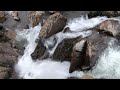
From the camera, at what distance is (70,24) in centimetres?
994

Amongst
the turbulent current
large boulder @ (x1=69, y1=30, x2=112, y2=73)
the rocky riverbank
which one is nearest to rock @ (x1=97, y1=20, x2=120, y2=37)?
the rocky riverbank

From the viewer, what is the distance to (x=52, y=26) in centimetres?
932

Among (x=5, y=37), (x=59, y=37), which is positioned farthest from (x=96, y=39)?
(x=5, y=37)

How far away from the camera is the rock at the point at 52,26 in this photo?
30.7ft

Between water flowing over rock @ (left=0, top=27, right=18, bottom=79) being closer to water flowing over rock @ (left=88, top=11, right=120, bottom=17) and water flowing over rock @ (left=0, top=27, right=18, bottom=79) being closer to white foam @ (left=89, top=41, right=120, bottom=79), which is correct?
white foam @ (left=89, top=41, right=120, bottom=79)

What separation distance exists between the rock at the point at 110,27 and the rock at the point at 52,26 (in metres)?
1.53

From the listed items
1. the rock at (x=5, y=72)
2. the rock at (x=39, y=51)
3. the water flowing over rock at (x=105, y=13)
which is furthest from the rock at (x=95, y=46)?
the rock at (x=5, y=72)

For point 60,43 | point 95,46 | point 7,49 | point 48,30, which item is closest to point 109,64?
point 95,46

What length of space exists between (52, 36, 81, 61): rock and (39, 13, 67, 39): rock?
849 mm

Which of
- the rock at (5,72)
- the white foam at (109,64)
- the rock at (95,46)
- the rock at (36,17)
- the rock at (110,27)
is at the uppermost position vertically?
the rock at (36,17)

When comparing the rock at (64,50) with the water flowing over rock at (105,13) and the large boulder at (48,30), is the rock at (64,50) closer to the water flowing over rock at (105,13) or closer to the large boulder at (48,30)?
the large boulder at (48,30)

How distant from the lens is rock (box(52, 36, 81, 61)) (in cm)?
830
